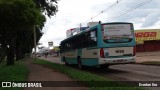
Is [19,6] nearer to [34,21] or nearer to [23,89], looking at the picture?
[34,21]

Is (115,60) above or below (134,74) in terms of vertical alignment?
above

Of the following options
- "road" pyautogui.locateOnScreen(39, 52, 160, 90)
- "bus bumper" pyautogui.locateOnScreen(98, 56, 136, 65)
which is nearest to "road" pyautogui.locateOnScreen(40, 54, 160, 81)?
"road" pyautogui.locateOnScreen(39, 52, 160, 90)

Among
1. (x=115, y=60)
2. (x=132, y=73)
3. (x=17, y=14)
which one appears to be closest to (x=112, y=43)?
(x=115, y=60)

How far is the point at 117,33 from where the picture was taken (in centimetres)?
2270

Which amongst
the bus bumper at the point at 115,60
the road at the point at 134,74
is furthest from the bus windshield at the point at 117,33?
the road at the point at 134,74

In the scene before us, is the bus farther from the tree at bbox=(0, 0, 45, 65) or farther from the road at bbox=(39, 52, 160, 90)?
the tree at bbox=(0, 0, 45, 65)

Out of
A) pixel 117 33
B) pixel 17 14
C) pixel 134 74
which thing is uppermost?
pixel 17 14

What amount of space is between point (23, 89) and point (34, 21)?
8.09 metres

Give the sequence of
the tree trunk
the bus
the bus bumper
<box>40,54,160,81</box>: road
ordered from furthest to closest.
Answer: the tree trunk < the bus < the bus bumper < <box>40,54,160,81</box>: road

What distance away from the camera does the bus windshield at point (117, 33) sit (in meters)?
22.5

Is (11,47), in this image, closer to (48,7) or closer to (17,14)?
(48,7)

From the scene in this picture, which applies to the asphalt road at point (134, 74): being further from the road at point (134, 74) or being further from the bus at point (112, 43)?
the bus at point (112, 43)

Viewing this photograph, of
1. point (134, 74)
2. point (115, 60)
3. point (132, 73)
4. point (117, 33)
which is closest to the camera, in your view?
point (134, 74)

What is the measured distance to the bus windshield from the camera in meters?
22.5
